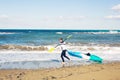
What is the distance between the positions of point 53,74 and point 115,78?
2794mm

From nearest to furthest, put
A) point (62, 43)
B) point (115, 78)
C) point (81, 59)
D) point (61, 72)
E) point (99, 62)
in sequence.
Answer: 1. point (115, 78)
2. point (61, 72)
3. point (62, 43)
4. point (99, 62)
5. point (81, 59)

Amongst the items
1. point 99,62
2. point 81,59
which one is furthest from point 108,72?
point 81,59

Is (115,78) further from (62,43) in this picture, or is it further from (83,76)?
(62,43)

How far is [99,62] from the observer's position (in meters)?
17.4

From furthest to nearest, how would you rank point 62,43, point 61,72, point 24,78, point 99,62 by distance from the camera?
point 99,62 < point 62,43 < point 61,72 < point 24,78

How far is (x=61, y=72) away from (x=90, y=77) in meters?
2.21

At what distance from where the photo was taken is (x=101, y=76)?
1073cm

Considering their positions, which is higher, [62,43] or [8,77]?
[62,43]

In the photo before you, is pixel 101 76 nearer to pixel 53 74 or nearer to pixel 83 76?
pixel 83 76

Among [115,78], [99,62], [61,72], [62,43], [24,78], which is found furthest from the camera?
[99,62]

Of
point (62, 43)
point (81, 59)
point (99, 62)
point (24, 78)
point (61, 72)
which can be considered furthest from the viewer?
point (81, 59)

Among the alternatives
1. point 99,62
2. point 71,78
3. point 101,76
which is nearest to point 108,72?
point 101,76

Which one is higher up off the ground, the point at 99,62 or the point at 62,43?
the point at 62,43

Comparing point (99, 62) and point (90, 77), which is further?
point (99, 62)
